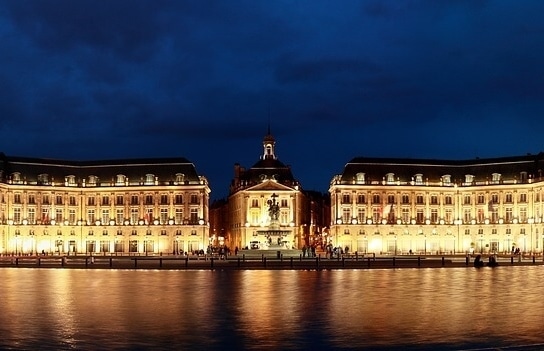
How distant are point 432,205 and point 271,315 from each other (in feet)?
396

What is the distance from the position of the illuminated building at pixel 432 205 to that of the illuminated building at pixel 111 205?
88.5 ft

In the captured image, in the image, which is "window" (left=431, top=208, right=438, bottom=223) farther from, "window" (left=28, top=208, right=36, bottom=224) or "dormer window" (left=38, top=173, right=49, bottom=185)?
"window" (left=28, top=208, right=36, bottom=224)

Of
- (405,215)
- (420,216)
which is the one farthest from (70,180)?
(420,216)

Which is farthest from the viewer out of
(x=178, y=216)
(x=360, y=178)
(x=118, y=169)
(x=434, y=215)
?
(x=434, y=215)

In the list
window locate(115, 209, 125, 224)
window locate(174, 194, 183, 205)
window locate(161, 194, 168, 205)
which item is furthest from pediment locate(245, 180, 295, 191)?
window locate(115, 209, 125, 224)

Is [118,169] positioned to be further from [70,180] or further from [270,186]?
[270,186]

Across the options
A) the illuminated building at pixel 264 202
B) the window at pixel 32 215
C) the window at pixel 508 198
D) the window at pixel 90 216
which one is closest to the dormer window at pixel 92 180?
the window at pixel 90 216

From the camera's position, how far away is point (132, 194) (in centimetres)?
14562

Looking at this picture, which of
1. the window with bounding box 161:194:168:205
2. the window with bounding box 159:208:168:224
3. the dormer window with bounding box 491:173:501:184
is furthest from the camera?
the window with bounding box 161:194:168:205

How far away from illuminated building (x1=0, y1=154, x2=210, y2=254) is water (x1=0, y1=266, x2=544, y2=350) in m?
95.8

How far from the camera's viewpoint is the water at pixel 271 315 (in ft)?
78.4

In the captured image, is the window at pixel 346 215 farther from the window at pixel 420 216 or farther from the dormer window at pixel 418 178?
the dormer window at pixel 418 178

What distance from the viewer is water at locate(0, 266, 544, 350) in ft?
78.4

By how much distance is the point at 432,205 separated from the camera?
5807 inches
